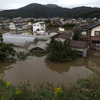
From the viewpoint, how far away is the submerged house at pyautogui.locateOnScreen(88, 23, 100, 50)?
11.3m

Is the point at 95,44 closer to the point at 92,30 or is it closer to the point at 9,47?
the point at 92,30

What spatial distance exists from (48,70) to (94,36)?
7033 millimetres

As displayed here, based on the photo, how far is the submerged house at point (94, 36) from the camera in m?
11.3

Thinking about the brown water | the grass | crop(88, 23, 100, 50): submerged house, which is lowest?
the brown water

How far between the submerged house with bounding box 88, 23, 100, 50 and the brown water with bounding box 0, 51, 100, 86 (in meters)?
2.24

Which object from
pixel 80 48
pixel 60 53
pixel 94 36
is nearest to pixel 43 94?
pixel 60 53

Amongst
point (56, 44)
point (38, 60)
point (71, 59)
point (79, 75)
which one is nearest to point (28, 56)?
point (38, 60)

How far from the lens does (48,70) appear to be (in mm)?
7984

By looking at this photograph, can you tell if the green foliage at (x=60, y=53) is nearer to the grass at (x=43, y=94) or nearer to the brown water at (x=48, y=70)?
the brown water at (x=48, y=70)

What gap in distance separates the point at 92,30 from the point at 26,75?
28.8 feet

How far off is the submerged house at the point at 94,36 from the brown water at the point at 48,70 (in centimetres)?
224

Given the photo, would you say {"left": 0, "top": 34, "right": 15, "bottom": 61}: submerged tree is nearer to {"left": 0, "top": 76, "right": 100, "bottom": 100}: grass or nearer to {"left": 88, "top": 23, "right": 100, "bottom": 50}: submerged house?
{"left": 0, "top": 76, "right": 100, "bottom": 100}: grass

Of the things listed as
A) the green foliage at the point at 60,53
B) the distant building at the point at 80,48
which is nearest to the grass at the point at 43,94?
the green foliage at the point at 60,53

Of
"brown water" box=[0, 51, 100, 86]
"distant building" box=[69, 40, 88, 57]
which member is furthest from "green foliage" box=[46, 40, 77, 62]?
"distant building" box=[69, 40, 88, 57]
